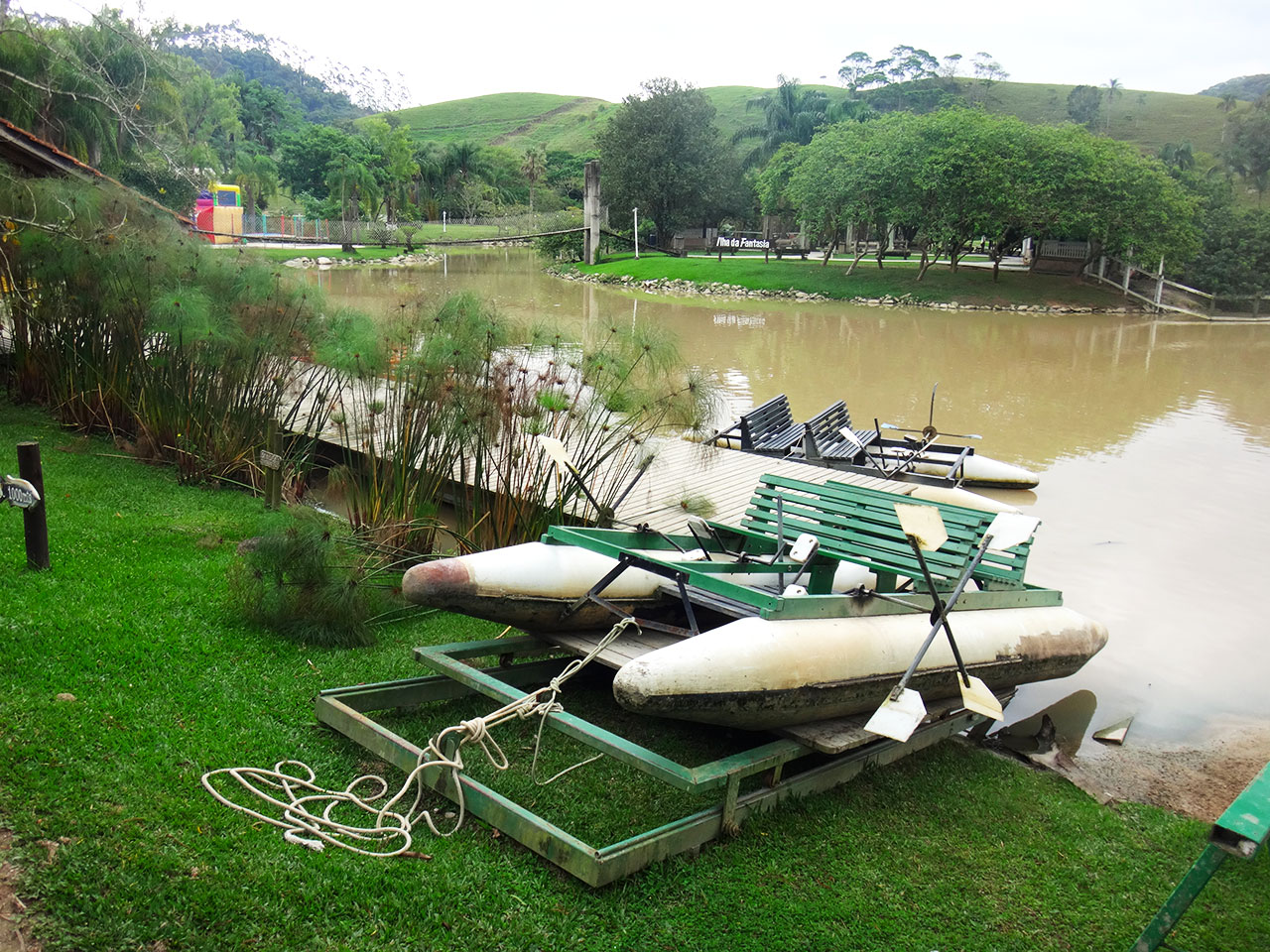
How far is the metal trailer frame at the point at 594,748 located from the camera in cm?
308

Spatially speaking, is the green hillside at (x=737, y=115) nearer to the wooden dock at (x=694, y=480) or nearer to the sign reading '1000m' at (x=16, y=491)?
the wooden dock at (x=694, y=480)

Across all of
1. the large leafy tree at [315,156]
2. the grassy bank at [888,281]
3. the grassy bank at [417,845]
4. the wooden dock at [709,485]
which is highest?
the large leafy tree at [315,156]

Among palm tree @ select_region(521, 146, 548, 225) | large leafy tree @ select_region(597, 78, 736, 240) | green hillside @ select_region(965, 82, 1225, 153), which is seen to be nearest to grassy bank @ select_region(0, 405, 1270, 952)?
large leafy tree @ select_region(597, 78, 736, 240)

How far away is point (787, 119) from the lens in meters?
48.4

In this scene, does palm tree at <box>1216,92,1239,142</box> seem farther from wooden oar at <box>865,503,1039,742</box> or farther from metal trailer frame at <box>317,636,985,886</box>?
metal trailer frame at <box>317,636,985,886</box>

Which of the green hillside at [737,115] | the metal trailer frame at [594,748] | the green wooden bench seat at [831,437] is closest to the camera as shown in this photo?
the metal trailer frame at [594,748]

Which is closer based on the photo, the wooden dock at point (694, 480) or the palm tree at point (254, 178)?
the wooden dock at point (694, 480)

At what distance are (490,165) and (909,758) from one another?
2312 inches

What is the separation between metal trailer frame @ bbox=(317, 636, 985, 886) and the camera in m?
3.08

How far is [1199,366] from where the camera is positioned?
20.8m

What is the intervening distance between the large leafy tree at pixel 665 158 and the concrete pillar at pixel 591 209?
782 centimetres

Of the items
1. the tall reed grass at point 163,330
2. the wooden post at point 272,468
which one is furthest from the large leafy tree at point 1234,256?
the wooden post at point 272,468

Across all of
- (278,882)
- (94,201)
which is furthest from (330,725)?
(94,201)

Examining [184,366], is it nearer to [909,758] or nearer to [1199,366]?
[909,758]
